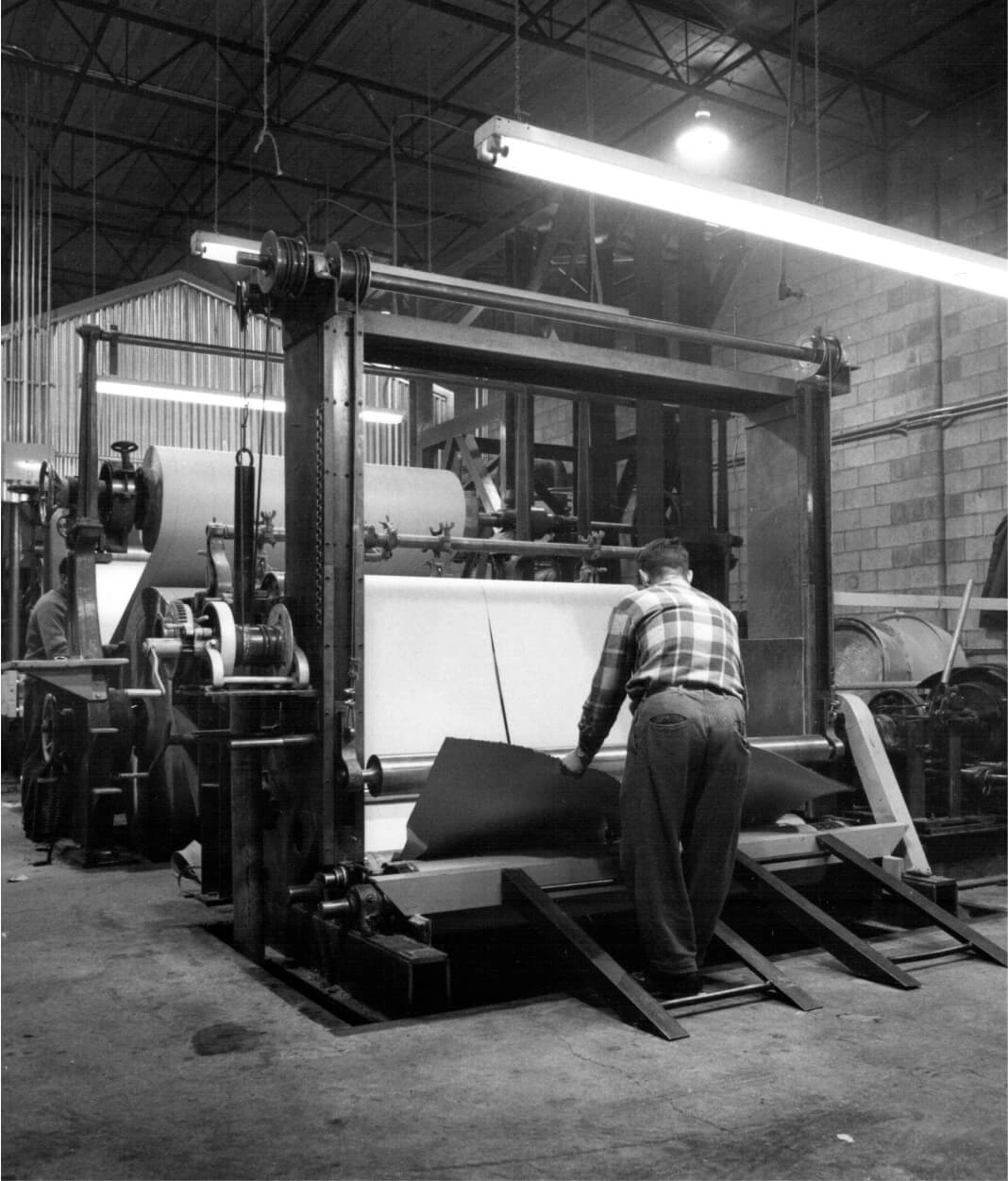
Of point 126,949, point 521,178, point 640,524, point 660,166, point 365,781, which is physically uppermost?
point 521,178

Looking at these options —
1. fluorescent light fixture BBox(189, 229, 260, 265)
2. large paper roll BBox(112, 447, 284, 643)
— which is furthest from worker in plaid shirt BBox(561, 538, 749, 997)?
fluorescent light fixture BBox(189, 229, 260, 265)

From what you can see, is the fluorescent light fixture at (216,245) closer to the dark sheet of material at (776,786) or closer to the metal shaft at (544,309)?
the metal shaft at (544,309)

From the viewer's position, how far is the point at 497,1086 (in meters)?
2.85

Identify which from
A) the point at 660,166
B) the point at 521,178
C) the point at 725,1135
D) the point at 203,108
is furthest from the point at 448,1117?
the point at 521,178

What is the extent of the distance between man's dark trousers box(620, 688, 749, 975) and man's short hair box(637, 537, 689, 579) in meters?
0.51

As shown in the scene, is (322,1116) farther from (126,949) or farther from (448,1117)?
(126,949)

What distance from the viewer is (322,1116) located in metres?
2.64

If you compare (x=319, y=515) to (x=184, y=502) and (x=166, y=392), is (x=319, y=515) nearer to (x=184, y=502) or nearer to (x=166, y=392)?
(x=184, y=502)

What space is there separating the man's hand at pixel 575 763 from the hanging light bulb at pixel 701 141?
295 inches

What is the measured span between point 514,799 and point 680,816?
1.92 ft

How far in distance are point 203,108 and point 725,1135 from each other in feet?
35.6

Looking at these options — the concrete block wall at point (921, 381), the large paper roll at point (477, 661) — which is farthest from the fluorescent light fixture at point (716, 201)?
the concrete block wall at point (921, 381)

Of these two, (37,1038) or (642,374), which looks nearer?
(37,1038)

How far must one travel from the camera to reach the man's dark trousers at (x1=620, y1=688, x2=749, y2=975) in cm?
347
